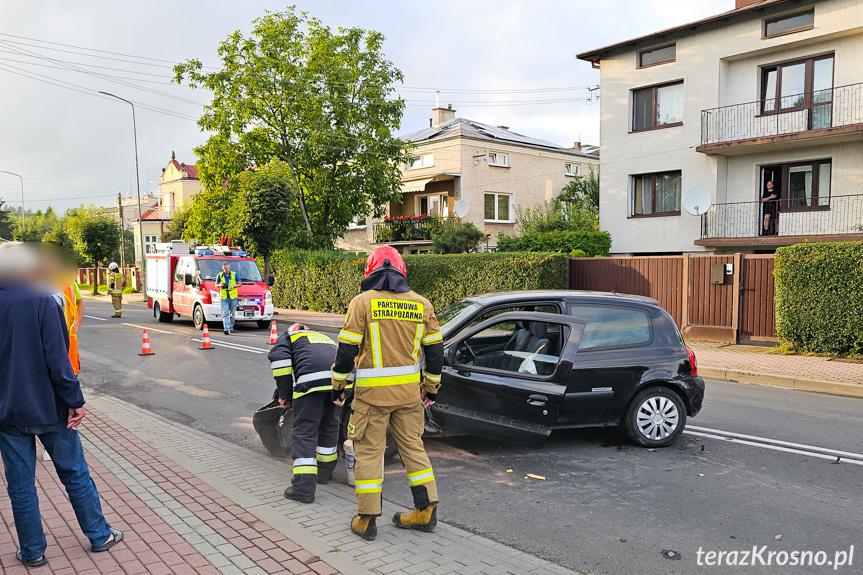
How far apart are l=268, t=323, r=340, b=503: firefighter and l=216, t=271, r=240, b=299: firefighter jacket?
12550 mm

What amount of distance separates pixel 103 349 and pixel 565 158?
28228 millimetres

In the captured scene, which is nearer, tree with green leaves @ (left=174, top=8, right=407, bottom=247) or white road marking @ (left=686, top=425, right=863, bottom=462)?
white road marking @ (left=686, top=425, right=863, bottom=462)

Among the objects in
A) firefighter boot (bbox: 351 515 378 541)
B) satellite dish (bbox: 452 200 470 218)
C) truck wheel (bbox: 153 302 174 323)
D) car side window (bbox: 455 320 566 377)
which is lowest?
truck wheel (bbox: 153 302 174 323)

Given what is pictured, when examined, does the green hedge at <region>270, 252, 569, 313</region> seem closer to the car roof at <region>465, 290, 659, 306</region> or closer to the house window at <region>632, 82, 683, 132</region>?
the house window at <region>632, 82, 683, 132</region>

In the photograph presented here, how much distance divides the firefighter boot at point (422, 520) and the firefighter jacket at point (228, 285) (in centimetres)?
1380

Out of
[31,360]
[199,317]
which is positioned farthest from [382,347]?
[199,317]

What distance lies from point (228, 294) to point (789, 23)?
17.9m

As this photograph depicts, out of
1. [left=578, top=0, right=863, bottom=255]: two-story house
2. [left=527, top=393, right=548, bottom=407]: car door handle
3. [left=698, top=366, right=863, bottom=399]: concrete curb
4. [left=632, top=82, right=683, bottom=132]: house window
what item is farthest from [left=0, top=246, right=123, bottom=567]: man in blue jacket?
[left=632, top=82, right=683, bottom=132]: house window

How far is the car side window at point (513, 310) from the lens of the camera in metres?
6.22

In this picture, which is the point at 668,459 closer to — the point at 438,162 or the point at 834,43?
the point at 834,43

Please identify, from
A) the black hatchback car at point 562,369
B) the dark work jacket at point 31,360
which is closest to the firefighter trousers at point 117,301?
the black hatchback car at point 562,369

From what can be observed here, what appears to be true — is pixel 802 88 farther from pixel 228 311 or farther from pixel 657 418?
pixel 228 311

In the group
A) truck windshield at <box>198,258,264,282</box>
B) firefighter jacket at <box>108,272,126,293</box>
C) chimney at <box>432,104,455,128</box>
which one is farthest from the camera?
chimney at <box>432,104,455,128</box>

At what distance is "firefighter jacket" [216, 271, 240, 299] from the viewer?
16.9 m
